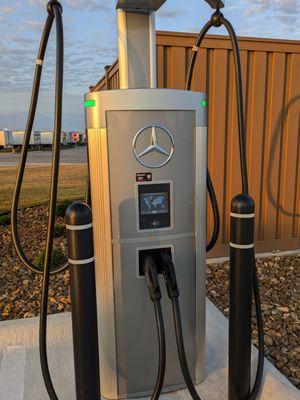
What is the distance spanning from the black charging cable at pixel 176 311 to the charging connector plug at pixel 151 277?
0.18 ft

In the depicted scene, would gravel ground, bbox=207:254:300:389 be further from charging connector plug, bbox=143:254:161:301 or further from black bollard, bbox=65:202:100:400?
black bollard, bbox=65:202:100:400

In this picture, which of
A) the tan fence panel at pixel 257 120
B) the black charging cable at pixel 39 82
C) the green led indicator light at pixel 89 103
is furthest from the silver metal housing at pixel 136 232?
the tan fence panel at pixel 257 120

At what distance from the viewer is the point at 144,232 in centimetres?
194

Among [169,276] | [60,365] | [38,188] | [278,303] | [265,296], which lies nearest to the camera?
[169,276]

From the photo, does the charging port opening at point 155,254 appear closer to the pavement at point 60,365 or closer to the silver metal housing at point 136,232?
the silver metal housing at point 136,232

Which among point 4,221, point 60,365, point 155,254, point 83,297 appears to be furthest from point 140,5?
point 4,221

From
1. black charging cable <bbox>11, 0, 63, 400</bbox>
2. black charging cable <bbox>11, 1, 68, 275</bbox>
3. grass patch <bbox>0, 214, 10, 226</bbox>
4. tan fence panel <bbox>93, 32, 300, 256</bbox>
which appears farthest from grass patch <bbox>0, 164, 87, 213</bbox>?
black charging cable <bbox>11, 0, 63, 400</bbox>

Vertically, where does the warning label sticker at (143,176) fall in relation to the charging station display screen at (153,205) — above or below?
above

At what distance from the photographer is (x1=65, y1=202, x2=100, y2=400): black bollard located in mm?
1644

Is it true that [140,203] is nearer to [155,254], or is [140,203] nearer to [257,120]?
[155,254]

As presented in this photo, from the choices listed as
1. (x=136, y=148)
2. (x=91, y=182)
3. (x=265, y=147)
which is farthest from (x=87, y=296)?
(x=265, y=147)

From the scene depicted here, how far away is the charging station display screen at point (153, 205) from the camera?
6.26 feet

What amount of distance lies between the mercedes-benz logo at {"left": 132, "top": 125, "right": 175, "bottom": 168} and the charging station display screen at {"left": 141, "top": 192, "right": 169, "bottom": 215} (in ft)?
0.47

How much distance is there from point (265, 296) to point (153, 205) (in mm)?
1960
